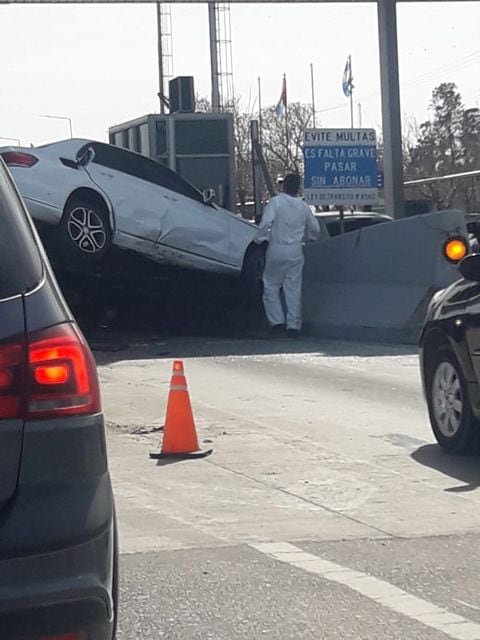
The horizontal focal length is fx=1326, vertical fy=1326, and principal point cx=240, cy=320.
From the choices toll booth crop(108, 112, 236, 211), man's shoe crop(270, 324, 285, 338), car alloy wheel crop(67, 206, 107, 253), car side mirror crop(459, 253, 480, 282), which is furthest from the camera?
toll booth crop(108, 112, 236, 211)

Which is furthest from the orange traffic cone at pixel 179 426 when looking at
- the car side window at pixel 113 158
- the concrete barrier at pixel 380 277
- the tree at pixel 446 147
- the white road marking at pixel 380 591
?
the tree at pixel 446 147

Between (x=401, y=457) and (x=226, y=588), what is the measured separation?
3.40m

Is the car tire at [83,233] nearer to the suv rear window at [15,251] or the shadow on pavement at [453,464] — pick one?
the shadow on pavement at [453,464]

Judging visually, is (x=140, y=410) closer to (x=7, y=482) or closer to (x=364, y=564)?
(x=364, y=564)

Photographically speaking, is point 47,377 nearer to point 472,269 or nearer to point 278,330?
point 472,269

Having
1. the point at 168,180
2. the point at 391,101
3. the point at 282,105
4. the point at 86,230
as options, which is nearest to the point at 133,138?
the point at 391,101

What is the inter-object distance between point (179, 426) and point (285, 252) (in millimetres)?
8613

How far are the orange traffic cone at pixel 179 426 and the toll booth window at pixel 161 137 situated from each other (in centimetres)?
1319

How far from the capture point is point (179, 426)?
349 inches

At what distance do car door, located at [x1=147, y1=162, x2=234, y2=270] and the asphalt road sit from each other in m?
4.01

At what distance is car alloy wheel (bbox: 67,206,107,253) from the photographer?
50.3 feet

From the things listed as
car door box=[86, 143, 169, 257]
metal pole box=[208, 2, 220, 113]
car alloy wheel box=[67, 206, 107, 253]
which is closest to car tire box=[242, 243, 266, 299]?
car door box=[86, 143, 169, 257]

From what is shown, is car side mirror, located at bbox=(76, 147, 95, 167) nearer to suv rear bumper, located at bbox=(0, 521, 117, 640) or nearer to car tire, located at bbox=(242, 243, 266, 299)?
car tire, located at bbox=(242, 243, 266, 299)

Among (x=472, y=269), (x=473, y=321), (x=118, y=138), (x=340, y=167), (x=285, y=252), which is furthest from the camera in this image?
(x=118, y=138)
